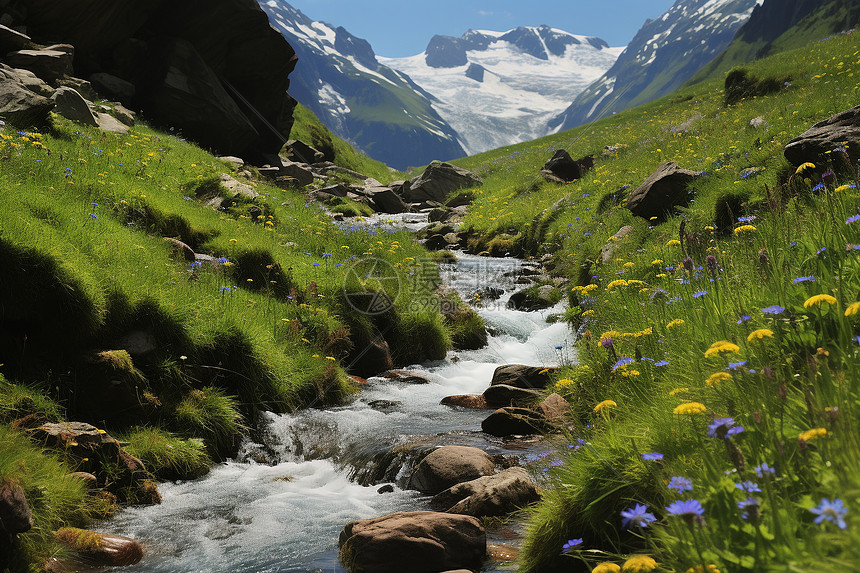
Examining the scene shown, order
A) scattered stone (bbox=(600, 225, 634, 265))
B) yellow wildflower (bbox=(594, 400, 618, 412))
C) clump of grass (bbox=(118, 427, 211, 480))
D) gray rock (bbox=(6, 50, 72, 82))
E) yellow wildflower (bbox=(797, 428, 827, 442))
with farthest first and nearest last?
1. gray rock (bbox=(6, 50, 72, 82))
2. scattered stone (bbox=(600, 225, 634, 265))
3. clump of grass (bbox=(118, 427, 211, 480))
4. yellow wildflower (bbox=(594, 400, 618, 412))
5. yellow wildflower (bbox=(797, 428, 827, 442))

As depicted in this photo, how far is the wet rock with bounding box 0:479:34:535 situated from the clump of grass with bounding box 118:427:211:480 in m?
1.92

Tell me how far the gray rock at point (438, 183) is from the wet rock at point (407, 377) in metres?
25.7

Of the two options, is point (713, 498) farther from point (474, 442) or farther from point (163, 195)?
point (163, 195)

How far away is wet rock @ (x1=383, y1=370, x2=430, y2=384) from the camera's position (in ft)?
29.9

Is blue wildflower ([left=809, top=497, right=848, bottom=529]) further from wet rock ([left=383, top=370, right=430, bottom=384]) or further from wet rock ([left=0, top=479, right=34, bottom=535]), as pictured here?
wet rock ([left=383, top=370, right=430, bottom=384])

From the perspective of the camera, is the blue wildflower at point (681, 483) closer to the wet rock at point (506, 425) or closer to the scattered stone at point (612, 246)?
the wet rock at point (506, 425)

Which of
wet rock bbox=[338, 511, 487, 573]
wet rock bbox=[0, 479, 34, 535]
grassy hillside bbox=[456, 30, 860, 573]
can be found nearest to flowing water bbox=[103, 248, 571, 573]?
wet rock bbox=[338, 511, 487, 573]

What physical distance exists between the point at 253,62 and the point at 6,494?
969 inches

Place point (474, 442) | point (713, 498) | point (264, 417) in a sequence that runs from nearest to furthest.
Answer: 1. point (713, 498)
2. point (474, 442)
3. point (264, 417)

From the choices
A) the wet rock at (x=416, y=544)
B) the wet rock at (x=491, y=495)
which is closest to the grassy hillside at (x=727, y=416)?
the wet rock at (x=416, y=544)

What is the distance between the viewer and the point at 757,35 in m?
195

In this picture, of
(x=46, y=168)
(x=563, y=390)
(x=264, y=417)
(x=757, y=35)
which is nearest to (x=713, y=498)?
(x=563, y=390)

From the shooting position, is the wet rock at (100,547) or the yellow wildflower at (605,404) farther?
the wet rock at (100,547)

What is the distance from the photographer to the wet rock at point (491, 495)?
453cm
